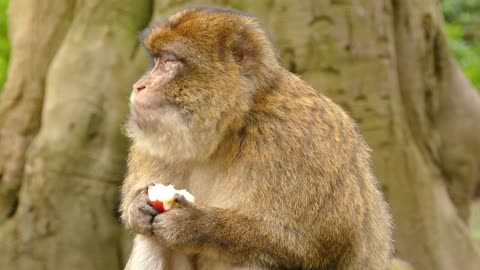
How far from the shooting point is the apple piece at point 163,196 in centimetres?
459

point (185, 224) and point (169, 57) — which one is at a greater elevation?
point (169, 57)

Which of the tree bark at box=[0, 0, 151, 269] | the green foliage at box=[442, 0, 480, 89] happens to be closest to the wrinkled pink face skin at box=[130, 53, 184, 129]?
the tree bark at box=[0, 0, 151, 269]

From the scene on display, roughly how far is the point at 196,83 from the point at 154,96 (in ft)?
0.60

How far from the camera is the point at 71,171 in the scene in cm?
755

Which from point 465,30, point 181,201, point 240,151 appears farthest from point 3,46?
point 465,30

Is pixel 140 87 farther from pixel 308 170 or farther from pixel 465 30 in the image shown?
pixel 465 30

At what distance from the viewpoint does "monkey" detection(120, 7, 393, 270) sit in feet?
15.1

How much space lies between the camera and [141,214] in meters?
4.70

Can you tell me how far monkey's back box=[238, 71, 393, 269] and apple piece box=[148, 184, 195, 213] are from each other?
0.95ft

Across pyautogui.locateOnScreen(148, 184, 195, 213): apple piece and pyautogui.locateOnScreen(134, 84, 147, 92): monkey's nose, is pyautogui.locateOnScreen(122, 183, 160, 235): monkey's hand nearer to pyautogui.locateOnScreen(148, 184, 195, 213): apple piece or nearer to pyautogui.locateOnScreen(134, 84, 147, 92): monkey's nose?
pyautogui.locateOnScreen(148, 184, 195, 213): apple piece

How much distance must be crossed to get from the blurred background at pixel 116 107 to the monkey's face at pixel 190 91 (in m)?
2.50

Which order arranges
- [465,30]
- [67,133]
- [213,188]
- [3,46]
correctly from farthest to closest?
[465,30] < [3,46] < [67,133] < [213,188]

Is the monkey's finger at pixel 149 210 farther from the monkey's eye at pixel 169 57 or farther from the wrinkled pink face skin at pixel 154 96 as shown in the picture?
the monkey's eye at pixel 169 57

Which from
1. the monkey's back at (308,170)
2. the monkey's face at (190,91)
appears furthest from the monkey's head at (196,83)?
the monkey's back at (308,170)
